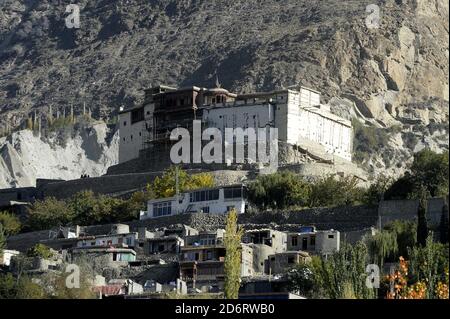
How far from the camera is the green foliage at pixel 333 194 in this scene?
279 feet

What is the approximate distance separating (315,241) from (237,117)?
2478 centimetres

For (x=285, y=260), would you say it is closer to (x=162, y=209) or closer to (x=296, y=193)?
(x=296, y=193)

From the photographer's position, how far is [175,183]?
9250cm

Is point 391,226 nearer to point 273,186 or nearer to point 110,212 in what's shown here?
point 273,186

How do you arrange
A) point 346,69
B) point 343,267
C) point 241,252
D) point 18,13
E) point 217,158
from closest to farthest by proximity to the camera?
point 343,267, point 241,252, point 217,158, point 346,69, point 18,13

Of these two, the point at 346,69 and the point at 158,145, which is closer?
the point at 158,145

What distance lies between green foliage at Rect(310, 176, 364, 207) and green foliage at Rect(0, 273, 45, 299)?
23.7 metres

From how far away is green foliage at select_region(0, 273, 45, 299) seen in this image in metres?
57.8

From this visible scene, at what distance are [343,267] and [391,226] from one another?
22.0m

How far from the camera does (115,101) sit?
148 meters

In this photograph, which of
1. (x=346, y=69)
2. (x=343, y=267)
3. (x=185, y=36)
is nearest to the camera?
(x=343, y=267)

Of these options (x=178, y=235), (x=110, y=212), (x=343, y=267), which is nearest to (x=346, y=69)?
(x=110, y=212)

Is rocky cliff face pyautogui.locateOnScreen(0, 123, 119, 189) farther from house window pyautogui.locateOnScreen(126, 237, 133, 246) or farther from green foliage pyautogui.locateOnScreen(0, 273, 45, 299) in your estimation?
green foliage pyautogui.locateOnScreen(0, 273, 45, 299)

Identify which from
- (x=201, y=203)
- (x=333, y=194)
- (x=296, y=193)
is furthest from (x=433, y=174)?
(x=201, y=203)
